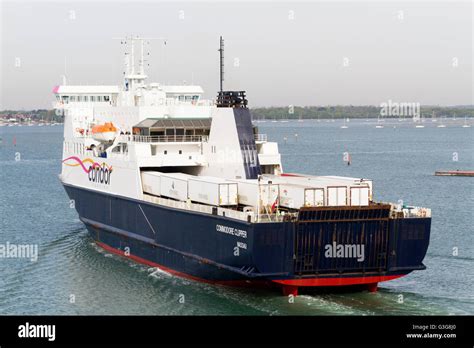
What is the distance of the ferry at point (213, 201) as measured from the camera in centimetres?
2577

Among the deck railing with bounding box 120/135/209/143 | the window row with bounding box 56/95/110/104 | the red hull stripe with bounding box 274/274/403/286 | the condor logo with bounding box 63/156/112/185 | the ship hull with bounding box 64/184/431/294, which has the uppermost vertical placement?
the window row with bounding box 56/95/110/104

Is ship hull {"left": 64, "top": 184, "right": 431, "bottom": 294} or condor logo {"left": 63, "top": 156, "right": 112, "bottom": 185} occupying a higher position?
condor logo {"left": 63, "top": 156, "right": 112, "bottom": 185}

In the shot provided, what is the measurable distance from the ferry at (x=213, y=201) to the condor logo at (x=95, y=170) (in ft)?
0.19

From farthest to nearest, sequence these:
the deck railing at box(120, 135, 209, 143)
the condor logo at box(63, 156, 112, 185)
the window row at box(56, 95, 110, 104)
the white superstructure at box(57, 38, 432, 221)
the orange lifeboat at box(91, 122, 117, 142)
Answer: the window row at box(56, 95, 110, 104) < the orange lifeboat at box(91, 122, 117, 142) < the condor logo at box(63, 156, 112, 185) < the deck railing at box(120, 135, 209, 143) < the white superstructure at box(57, 38, 432, 221)

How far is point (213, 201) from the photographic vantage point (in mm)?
Answer: 28359

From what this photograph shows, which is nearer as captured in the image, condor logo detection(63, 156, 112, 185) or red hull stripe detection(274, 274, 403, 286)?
red hull stripe detection(274, 274, 403, 286)

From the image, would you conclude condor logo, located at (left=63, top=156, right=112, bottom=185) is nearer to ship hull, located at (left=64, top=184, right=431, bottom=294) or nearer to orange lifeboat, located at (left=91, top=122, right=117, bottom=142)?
orange lifeboat, located at (left=91, top=122, right=117, bottom=142)

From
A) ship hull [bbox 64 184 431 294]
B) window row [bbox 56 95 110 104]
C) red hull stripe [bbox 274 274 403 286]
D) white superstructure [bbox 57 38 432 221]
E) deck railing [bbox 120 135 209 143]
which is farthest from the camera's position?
window row [bbox 56 95 110 104]

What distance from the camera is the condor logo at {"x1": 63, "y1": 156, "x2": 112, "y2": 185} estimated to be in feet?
119

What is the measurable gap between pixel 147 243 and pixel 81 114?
1234 cm
